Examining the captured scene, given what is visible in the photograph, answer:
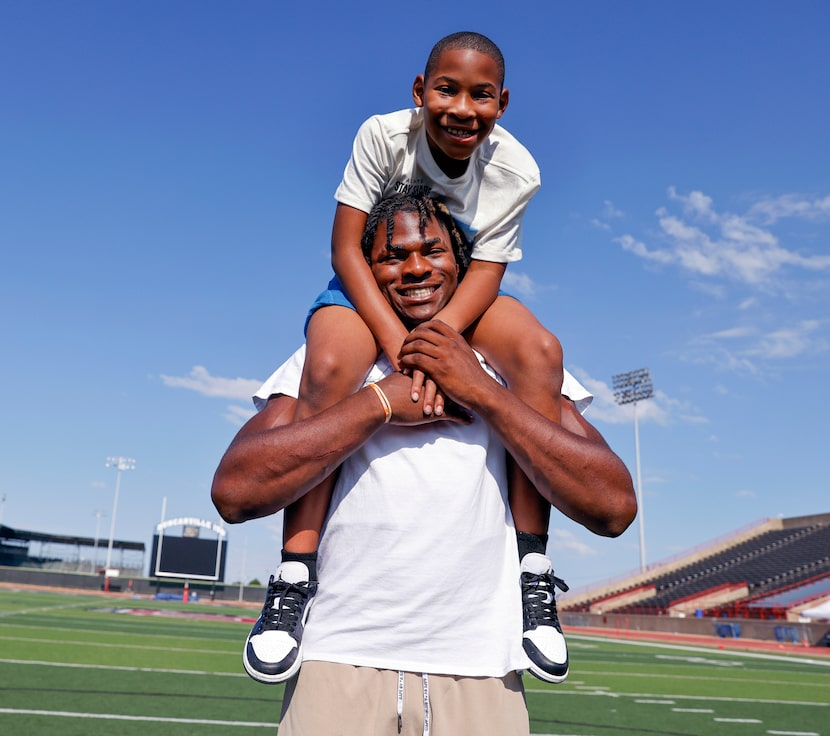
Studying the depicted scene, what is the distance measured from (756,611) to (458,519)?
85.5ft

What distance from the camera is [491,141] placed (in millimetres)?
2213

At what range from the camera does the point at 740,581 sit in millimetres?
29438

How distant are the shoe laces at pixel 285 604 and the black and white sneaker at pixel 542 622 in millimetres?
479

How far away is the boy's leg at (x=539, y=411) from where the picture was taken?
178cm

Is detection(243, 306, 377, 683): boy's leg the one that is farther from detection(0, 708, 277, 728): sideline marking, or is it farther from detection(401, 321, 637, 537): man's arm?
detection(0, 708, 277, 728): sideline marking

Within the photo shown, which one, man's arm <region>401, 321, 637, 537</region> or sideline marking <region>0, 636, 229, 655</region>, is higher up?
man's arm <region>401, 321, 637, 537</region>

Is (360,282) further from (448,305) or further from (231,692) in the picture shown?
(231,692)

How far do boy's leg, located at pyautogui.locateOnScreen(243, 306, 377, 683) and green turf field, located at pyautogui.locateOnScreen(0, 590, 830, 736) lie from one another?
14.1ft

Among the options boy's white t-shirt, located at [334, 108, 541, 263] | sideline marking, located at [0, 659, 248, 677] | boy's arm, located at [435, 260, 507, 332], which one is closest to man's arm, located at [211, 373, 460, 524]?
boy's arm, located at [435, 260, 507, 332]

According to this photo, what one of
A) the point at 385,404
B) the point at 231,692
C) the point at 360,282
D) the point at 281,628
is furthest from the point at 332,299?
the point at 231,692

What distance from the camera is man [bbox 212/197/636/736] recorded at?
1.51 m

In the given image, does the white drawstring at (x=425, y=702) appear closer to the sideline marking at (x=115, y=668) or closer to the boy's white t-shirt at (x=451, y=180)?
the boy's white t-shirt at (x=451, y=180)

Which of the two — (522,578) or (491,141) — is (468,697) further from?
(491,141)

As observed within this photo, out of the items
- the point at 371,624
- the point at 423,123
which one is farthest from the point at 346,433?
the point at 423,123
